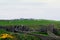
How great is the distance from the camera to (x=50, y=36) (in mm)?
37250

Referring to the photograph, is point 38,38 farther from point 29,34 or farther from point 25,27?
point 25,27

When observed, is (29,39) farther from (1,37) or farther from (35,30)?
(35,30)

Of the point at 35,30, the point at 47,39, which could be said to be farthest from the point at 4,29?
the point at 47,39

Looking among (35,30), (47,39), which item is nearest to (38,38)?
(47,39)

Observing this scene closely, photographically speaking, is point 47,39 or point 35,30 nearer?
point 47,39

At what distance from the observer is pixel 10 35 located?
3766 centimetres

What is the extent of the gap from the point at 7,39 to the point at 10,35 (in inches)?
51.0

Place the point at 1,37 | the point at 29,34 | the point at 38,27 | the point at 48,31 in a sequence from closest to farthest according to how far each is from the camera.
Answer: the point at 1,37
the point at 29,34
the point at 48,31
the point at 38,27

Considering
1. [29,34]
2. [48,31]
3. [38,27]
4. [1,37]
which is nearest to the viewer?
[1,37]

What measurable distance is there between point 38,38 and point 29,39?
1.30 m

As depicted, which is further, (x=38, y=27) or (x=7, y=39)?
(x=38, y=27)

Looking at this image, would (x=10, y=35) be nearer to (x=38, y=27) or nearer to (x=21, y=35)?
(x=21, y=35)

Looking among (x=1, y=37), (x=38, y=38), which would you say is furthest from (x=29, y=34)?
(x=1, y=37)

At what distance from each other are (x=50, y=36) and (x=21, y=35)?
364cm
